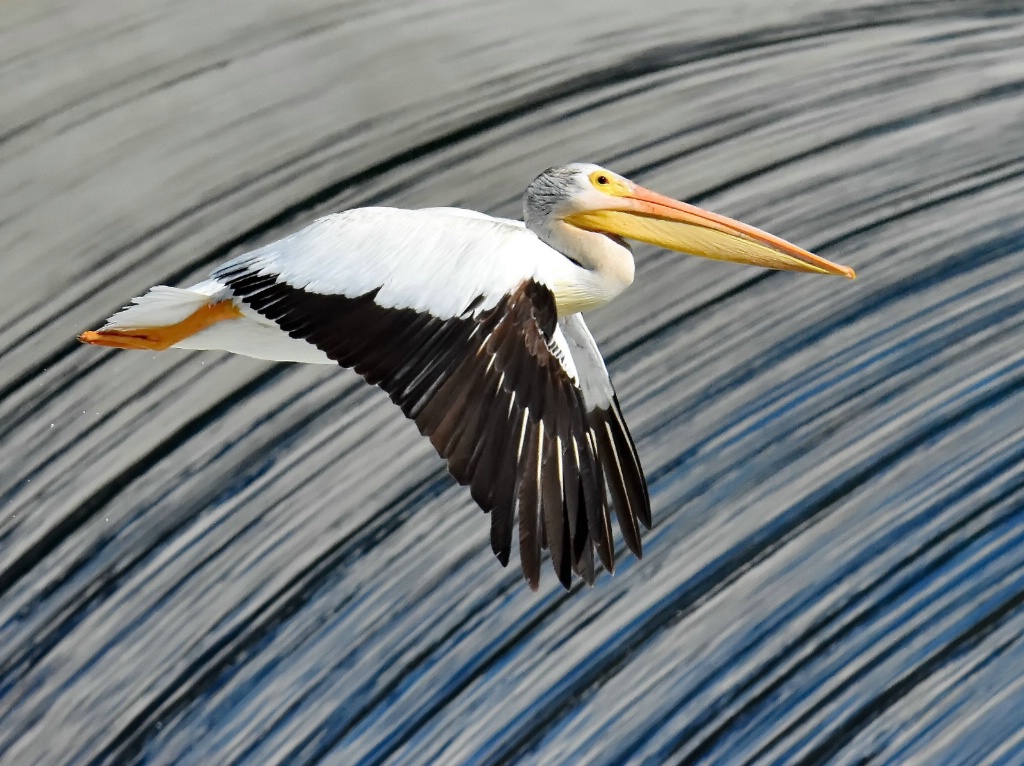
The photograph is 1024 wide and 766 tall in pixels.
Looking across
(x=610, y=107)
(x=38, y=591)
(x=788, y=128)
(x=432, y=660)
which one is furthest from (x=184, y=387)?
(x=788, y=128)

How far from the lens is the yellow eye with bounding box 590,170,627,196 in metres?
2.80

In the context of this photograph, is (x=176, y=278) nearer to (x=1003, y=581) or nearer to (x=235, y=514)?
(x=235, y=514)

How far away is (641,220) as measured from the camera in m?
2.83

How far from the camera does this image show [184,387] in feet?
11.1

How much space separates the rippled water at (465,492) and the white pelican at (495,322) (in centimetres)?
64

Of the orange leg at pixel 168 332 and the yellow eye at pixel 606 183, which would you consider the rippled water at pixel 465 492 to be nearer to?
the orange leg at pixel 168 332

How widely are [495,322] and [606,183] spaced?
0.64m

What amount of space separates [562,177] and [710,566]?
164 centimetres

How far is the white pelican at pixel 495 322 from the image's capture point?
7.57 ft

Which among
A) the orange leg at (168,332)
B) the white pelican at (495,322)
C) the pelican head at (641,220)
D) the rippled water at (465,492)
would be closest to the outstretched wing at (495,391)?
the white pelican at (495,322)

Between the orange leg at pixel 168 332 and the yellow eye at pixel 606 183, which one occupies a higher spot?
the orange leg at pixel 168 332

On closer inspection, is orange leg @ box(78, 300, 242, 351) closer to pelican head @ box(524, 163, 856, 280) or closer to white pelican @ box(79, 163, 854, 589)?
white pelican @ box(79, 163, 854, 589)

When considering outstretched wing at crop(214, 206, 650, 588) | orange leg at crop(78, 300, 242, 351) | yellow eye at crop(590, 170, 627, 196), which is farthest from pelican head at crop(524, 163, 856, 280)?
orange leg at crop(78, 300, 242, 351)

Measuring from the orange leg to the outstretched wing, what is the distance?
0.89ft
